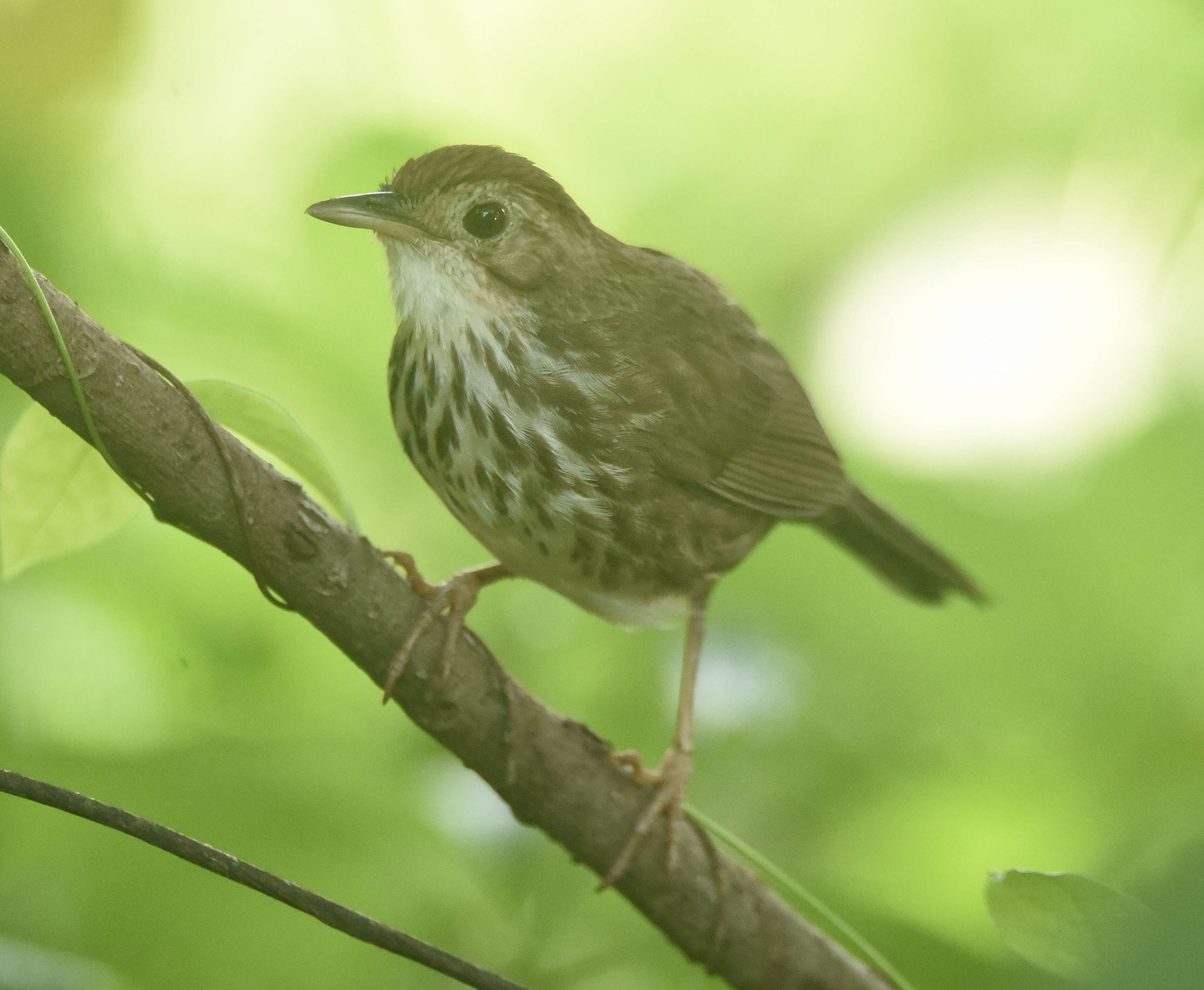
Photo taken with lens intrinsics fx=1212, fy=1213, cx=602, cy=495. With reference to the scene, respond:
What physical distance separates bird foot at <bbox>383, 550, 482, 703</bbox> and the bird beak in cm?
49

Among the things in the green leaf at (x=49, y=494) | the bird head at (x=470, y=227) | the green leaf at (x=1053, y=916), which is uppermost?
the bird head at (x=470, y=227)

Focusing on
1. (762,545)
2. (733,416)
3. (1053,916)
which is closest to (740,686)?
(733,416)

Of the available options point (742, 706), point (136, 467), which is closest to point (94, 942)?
point (136, 467)

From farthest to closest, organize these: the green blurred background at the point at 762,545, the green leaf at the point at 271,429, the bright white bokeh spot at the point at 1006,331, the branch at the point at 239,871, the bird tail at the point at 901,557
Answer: the bird tail at the point at 901,557 < the bright white bokeh spot at the point at 1006,331 < the green blurred background at the point at 762,545 < the green leaf at the point at 271,429 < the branch at the point at 239,871

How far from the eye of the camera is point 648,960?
212 cm

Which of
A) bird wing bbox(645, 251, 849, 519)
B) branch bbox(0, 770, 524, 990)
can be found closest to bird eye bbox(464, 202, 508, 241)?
bird wing bbox(645, 251, 849, 519)

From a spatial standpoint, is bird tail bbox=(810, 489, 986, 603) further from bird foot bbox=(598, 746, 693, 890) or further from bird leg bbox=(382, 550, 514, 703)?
bird leg bbox=(382, 550, 514, 703)

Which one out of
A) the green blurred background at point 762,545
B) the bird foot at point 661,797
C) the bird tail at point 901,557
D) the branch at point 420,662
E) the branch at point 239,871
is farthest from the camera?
the bird tail at point 901,557

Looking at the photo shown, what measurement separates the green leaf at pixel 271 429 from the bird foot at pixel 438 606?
19cm

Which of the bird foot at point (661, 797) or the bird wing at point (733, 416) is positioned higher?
the bird wing at point (733, 416)

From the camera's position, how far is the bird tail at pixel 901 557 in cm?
295

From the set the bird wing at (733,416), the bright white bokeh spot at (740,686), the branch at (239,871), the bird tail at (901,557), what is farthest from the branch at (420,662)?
the bird tail at (901,557)

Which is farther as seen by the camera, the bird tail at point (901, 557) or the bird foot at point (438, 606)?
the bird tail at point (901, 557)

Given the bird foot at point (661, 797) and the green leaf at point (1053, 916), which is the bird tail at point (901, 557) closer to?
the bird foot at point (661, 797)
